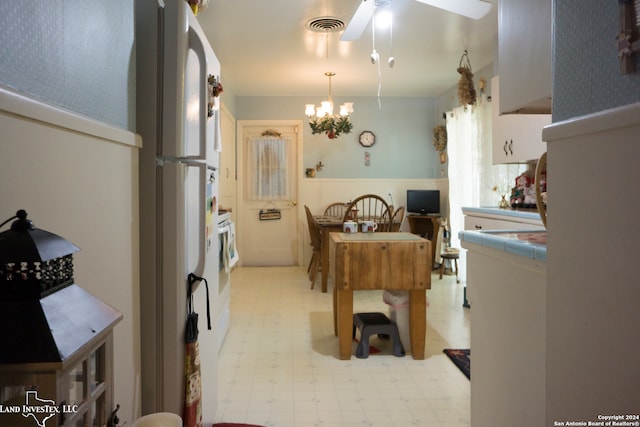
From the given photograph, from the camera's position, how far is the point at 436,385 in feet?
8.59

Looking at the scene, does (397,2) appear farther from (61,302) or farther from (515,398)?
(61,302)

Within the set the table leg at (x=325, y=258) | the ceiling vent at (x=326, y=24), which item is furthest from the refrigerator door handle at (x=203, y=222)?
the table leg at (x=325, y=258)

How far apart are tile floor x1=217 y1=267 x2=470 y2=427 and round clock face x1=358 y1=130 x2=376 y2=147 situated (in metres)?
3.09

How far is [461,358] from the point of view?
3010 mm

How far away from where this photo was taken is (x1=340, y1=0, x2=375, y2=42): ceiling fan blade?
2863mm

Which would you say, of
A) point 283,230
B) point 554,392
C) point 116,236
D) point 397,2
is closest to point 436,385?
point 554,392

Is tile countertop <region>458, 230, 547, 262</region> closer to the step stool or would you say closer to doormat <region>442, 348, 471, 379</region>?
doormat <region>442, 348, 471, 379</region>

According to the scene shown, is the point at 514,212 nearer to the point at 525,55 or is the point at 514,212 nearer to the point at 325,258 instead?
the point at 525,55

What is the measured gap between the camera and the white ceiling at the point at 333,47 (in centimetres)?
355

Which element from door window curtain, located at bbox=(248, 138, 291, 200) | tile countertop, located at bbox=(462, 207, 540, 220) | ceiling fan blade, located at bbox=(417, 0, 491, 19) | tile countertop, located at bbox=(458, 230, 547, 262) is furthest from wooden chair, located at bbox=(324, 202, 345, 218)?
tile countertop, located at bbox=(458, 230, 547, 262)

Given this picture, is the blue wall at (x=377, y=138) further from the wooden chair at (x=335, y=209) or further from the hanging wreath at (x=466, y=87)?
the hanging wreath at (x=466, y=87)

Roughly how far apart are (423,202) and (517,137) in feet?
8.68

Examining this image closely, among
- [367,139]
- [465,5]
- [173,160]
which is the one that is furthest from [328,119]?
[173,160]

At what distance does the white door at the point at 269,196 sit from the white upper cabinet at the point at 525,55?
5263 mm
